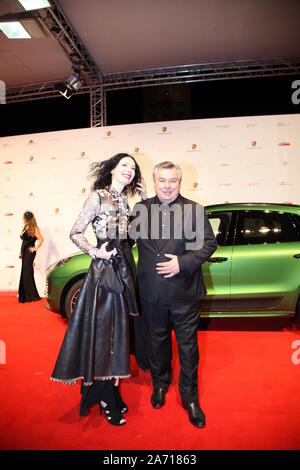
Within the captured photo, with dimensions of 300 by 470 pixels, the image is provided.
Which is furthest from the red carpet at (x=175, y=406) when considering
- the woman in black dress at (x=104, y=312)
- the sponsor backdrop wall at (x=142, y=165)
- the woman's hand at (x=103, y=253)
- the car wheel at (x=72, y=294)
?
the sponsor backdrop wall at (x=142, y=165)

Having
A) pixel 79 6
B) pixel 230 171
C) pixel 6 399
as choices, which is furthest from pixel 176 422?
pixel 79 6

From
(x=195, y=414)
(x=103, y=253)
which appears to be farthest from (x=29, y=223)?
(x=195, y=414)

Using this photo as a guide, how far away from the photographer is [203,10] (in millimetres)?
4535

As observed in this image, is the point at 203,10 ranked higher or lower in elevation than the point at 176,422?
higher

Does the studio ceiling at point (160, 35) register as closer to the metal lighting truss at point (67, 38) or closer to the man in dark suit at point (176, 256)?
the metal lighting truss at point (67, 38)

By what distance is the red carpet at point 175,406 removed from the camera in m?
1.82

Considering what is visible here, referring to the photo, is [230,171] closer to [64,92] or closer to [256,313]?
[256,313]

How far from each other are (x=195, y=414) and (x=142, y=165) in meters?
4.59

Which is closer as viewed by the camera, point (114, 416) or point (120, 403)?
point (114, 416)

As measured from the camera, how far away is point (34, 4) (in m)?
4.36

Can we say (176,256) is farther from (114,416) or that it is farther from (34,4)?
(34,4)

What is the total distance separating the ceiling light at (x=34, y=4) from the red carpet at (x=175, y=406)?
14.7 feet

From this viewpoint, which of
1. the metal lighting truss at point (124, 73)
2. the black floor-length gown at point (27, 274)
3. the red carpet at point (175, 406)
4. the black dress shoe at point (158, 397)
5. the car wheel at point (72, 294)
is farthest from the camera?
the black floor-length gown at point (27, 274)

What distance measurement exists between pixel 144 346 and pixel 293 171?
4386 mm
